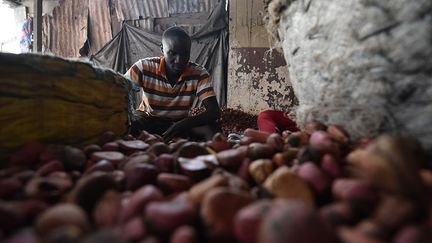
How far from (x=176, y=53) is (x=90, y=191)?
7.47ft

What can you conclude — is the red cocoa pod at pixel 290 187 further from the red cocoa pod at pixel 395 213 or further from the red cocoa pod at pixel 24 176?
the red cocoa pod at pixel 24 176

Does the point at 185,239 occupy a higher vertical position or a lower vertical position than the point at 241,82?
lower

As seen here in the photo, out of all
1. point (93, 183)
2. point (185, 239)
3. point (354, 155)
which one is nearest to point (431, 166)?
point (354, 155)

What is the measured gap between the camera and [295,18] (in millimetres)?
1259

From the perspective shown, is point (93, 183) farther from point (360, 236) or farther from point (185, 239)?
point (360, 236)

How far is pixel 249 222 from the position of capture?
21.1 inches

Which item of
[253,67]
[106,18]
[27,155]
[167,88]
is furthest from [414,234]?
[106,18]

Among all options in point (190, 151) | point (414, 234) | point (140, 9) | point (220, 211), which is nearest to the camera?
point (414, 234)

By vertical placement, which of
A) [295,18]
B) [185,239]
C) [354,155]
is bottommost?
[185,239]

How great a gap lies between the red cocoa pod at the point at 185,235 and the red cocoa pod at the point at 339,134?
1.77 ft

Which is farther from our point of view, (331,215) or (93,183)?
(93,183)

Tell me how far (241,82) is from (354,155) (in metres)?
3.78

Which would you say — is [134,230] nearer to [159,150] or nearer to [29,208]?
[29,208]

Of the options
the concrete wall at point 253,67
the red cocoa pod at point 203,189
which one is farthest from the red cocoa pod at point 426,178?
the concrete wall at point 253,67
